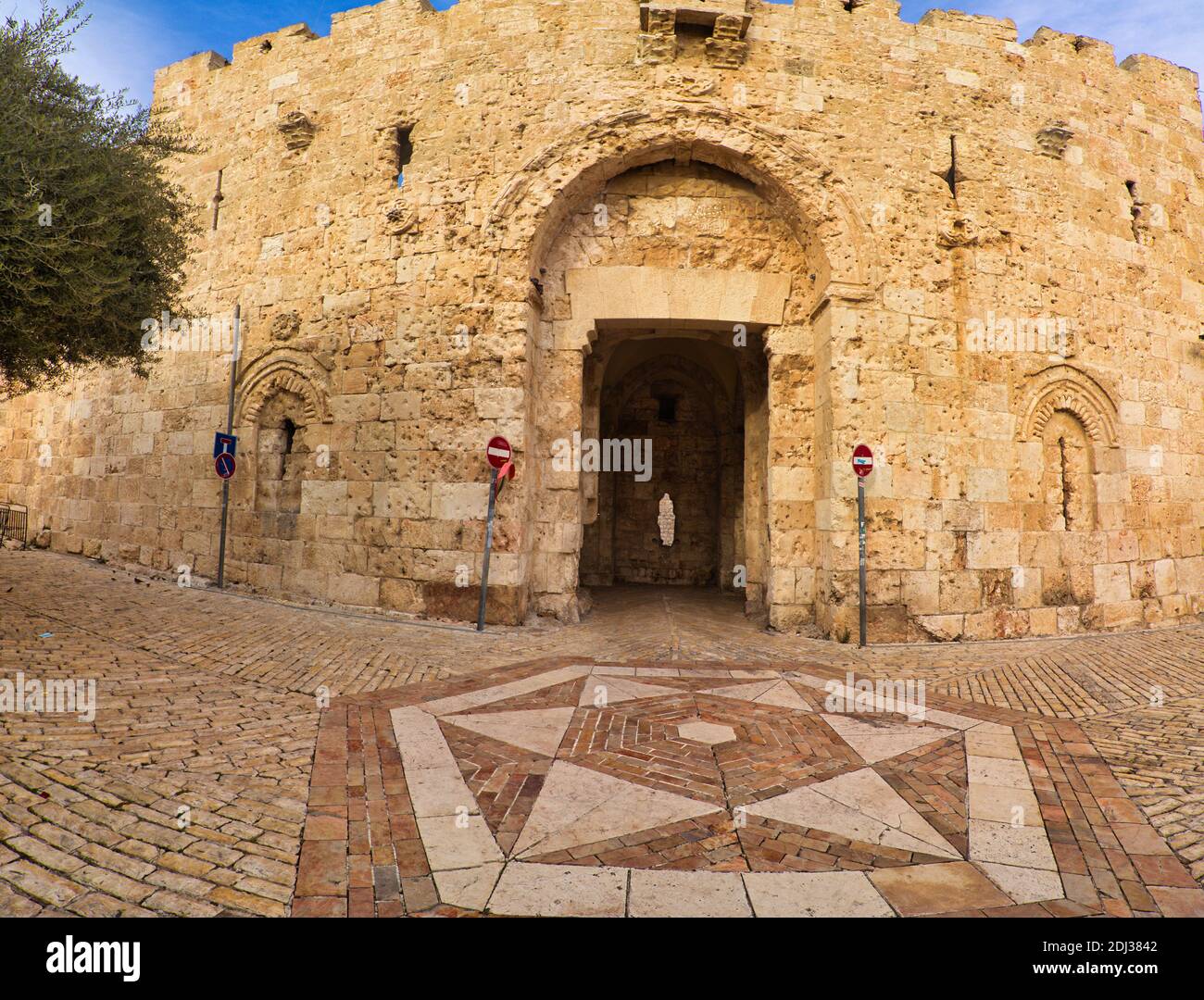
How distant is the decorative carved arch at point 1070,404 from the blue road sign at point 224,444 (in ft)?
37.3

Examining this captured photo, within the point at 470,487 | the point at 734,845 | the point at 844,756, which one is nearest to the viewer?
the point at 734,845

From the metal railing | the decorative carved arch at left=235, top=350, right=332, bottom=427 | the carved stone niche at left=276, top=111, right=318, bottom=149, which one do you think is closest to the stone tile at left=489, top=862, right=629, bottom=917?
the decorative carved arch at left=235, top=350, right=332, bottom=427

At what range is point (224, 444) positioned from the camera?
9.09m

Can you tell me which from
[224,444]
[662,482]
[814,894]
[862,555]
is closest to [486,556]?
[862,555]

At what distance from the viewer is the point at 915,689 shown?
17.7 feet

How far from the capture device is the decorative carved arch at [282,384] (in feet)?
29.2

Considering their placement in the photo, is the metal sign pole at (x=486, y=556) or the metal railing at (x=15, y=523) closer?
the metal sign pole at (x=486, y=556)

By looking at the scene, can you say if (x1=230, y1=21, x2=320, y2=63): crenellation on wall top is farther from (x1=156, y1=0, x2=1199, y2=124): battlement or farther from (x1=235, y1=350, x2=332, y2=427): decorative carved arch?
(x1=235, y1=350, x2=332, y2=427): decorative carved arch

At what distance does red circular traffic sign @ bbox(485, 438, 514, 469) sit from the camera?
743 centimetres

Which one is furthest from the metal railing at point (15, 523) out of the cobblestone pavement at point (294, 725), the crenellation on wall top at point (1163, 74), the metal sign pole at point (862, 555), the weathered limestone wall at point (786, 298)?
the crenellation on wall top at point (1163, 74)

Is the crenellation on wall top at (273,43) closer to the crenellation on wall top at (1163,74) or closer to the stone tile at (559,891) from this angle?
the stone tile at (559,891)

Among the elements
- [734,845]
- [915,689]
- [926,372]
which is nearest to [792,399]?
[926,372]

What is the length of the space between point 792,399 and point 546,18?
6.14m

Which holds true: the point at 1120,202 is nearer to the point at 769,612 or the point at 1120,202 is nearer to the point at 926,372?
the point at 926,372
